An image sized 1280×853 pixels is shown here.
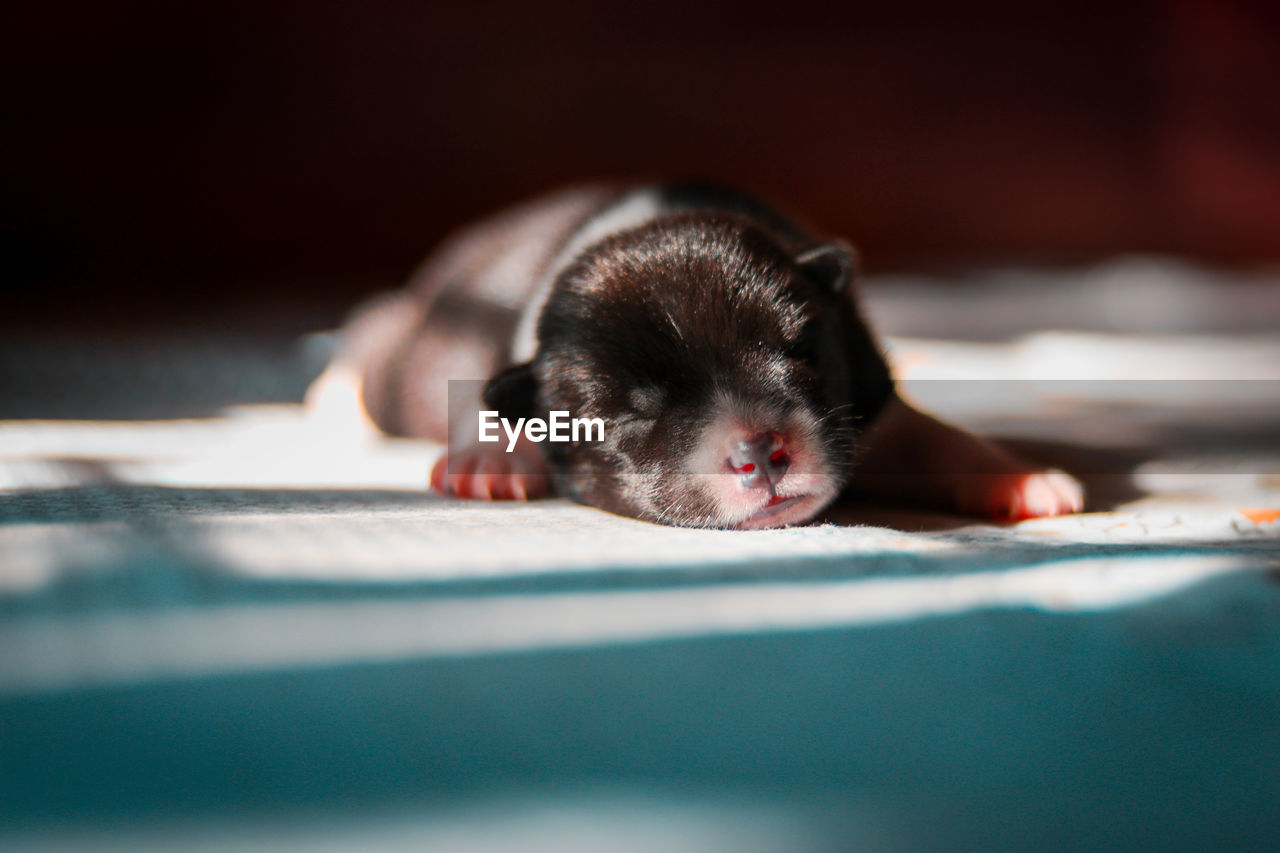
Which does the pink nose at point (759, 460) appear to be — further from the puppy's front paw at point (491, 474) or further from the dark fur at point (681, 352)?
the puppy's front paw at point (491, 474)

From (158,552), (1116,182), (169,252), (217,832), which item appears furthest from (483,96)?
(217,832)

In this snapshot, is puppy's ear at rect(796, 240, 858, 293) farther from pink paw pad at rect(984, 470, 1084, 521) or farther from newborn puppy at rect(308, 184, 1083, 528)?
pink paw pad at rect(984, 470, 1084, 521)

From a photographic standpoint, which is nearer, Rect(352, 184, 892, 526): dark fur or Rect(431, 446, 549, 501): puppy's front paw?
Rect(352, 184, 892, 526): dark fur

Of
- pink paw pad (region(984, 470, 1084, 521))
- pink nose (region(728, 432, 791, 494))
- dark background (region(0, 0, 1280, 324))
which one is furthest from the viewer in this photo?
dark background (region(0, 0, 1280, 324))

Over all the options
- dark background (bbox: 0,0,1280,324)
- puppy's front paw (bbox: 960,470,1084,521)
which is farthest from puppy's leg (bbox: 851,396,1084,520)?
dark background (bbox: 0,0,1280,324)

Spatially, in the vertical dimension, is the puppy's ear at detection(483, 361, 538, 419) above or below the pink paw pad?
above

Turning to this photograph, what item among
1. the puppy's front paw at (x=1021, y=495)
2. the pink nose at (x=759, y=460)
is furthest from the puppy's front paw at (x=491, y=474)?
the puppy's front paw at (x=1021, y=495)

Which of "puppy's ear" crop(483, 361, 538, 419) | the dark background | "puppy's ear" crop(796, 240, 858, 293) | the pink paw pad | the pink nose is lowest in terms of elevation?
the pink paw pad

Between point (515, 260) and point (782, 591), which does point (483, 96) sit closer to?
point (515, 260)

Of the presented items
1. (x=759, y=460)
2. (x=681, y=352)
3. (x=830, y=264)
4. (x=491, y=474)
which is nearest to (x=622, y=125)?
(x=830, y=264)
